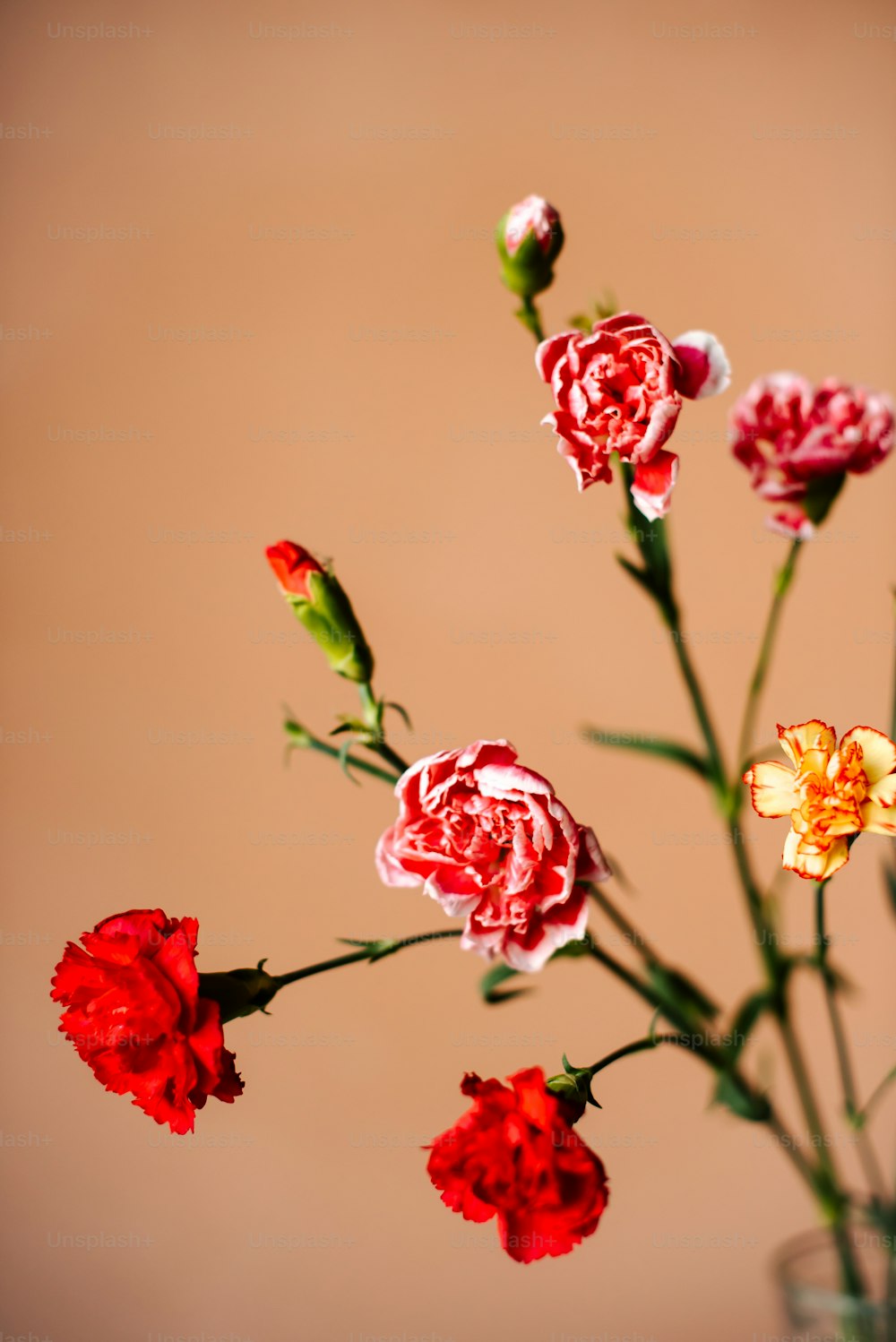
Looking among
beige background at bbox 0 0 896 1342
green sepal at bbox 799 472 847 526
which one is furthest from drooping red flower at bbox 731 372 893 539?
beige background at bbox 0 0 896 1342

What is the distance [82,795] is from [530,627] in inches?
19.4

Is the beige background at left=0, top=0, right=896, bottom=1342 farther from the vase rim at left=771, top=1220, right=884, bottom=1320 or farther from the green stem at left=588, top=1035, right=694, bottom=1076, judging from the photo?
the green stem at left=588, top=1035, right=694, bottom=1076

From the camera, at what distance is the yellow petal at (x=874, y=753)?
1.38 ft

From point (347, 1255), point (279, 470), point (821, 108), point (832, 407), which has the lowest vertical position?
point (347, 1255)

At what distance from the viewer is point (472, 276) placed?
3.84 feet

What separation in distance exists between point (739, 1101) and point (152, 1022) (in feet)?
0.97

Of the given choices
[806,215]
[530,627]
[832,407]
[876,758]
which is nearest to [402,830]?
[876,758]

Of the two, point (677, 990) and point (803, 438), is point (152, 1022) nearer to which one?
point (677, 990)

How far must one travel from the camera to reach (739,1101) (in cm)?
55

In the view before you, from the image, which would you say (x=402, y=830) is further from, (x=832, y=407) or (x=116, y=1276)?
(x=116, y=1276)

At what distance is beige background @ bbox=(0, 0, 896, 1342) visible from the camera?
110 centimetres

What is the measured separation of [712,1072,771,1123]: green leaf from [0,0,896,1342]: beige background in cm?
59

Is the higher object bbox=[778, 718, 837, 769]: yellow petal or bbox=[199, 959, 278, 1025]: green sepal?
bbox=[778, 718, 837, 769]: yellow petal

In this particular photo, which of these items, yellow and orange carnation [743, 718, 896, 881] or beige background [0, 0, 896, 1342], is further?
beige background [0, 0, 896, 1342]
